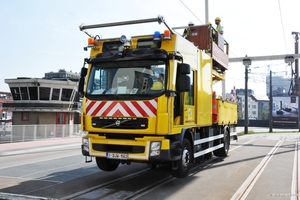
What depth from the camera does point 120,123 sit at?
725cm

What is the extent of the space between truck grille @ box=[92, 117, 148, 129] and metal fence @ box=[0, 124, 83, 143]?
16.8 metres

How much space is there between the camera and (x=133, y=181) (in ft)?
27.5

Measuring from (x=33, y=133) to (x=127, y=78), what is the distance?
18.9m

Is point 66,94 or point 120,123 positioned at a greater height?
point 66,94

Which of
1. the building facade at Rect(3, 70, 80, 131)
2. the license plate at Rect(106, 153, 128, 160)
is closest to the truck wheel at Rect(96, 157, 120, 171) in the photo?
the license plate at Rect(106, 153, 128, 160)

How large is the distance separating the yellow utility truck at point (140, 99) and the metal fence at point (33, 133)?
53.4 feet

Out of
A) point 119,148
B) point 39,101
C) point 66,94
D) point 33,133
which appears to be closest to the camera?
point 119,148

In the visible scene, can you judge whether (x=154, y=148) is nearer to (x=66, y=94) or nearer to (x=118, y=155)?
(x=118, y=155)

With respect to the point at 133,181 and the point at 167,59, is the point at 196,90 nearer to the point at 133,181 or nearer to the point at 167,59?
the point at 167,59

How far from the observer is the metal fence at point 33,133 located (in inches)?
887

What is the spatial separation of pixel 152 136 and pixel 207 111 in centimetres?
324

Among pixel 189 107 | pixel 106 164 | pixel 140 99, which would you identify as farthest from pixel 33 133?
pixel 140 99

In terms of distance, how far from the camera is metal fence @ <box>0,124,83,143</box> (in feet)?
73.9

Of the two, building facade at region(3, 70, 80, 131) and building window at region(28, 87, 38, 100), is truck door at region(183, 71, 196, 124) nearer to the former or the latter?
building facade at region(3, 70, 80, 131)
